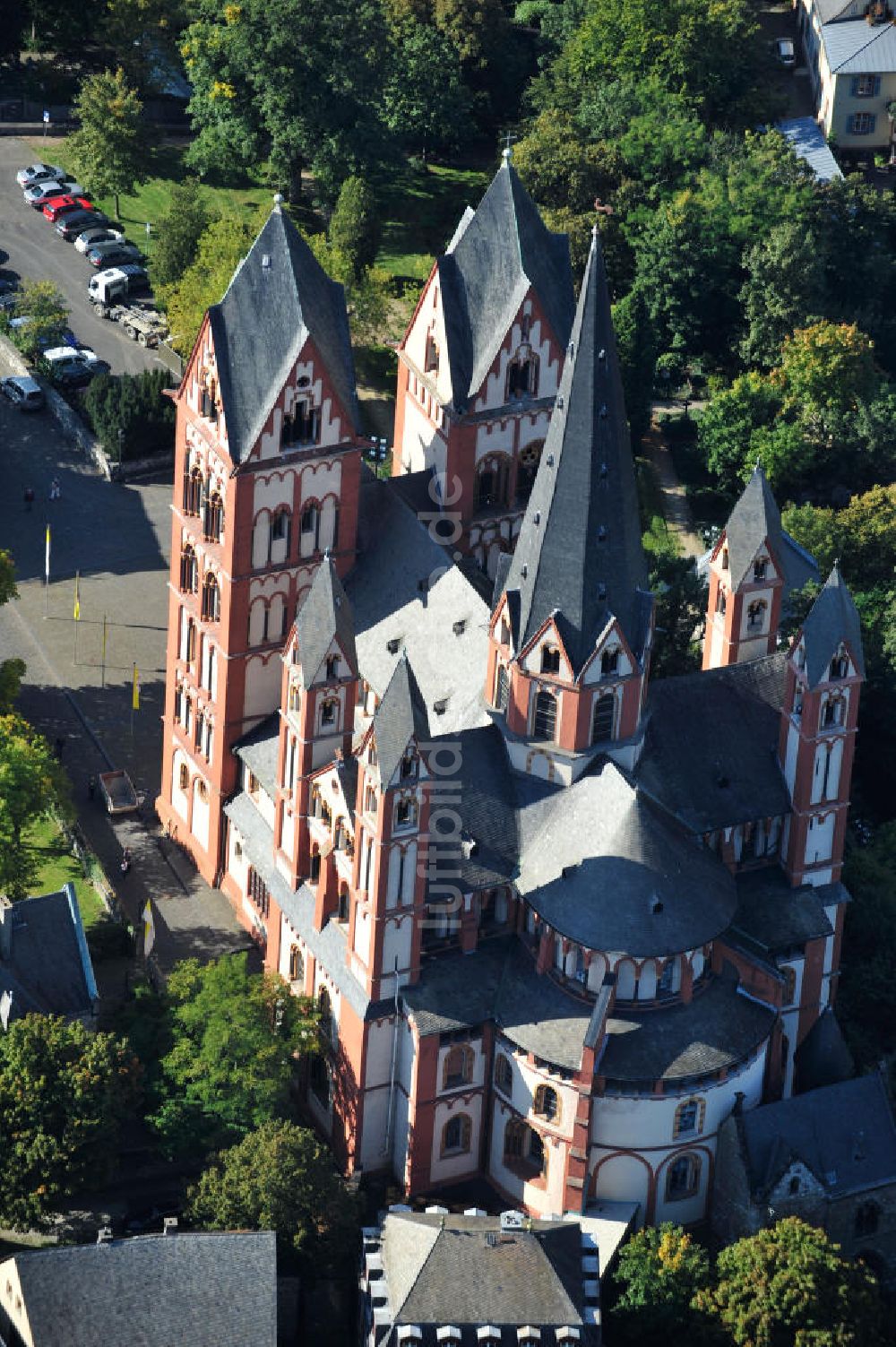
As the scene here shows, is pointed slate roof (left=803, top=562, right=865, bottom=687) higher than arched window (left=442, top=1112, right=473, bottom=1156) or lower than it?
higher

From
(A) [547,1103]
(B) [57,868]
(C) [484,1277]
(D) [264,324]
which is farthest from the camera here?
(B) [57,868]

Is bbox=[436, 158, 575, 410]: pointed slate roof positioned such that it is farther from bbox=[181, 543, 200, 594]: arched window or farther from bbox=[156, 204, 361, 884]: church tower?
bbox=[181, 543, 200, 594]: arched window

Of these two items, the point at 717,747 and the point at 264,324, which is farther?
the point at 717,747

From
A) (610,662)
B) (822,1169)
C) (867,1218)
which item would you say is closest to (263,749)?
(610,662)

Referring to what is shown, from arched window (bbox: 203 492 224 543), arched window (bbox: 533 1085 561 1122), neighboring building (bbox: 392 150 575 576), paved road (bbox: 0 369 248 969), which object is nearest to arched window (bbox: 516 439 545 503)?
neighboring building (bbox: 392 150 575 576)

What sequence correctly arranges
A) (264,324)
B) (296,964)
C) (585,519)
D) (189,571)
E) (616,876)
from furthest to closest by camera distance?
1. (189,571)
2. (296,964)
3. (264,324)
4. (616,876)
5. (585,519)

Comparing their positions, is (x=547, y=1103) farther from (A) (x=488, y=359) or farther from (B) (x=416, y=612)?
(A) (x=488, y=359)

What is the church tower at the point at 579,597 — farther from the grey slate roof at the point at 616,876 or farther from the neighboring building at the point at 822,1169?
the neighboring building at the point at 822,1169
